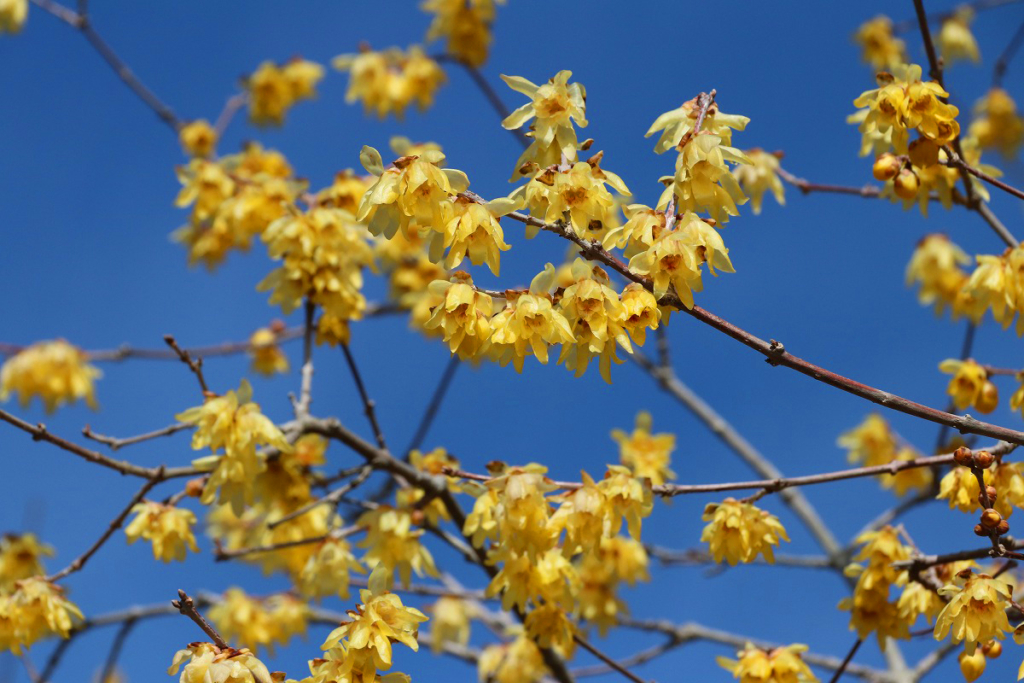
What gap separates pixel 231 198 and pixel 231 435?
1979 millimetres

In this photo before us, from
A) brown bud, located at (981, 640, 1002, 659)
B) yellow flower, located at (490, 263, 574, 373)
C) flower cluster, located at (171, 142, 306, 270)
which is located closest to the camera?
yellow flower, located at (490, 263, 574, 373)

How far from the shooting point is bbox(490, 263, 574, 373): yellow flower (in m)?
2.13

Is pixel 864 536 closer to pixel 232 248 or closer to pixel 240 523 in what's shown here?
pixel 232 248

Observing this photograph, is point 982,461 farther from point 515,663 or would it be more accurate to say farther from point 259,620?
point 259,620

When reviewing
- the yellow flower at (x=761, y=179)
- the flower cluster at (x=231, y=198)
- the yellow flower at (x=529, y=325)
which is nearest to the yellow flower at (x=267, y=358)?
the flower cluster at (x=231, y=198)

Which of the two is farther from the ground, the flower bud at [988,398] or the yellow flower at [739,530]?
the flower bud at [988,398]

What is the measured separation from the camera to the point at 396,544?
345cm

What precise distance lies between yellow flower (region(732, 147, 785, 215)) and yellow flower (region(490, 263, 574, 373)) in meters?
2.41

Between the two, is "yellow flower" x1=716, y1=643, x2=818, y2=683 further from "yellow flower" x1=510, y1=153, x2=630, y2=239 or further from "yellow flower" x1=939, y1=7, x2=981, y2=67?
"yellow flower" x1=939, y1=7, x2=981, y2=67

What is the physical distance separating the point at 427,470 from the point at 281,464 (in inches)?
25.6

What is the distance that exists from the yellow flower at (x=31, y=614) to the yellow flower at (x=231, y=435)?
64 cm

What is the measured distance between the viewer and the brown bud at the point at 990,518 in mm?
2144

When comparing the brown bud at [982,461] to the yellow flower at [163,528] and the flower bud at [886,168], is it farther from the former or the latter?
the yellow flower at [163,528]

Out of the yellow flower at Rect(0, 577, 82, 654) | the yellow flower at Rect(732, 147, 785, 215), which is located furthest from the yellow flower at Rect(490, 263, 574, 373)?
the yellow flower at Rect(732, 147, 785, 215)
